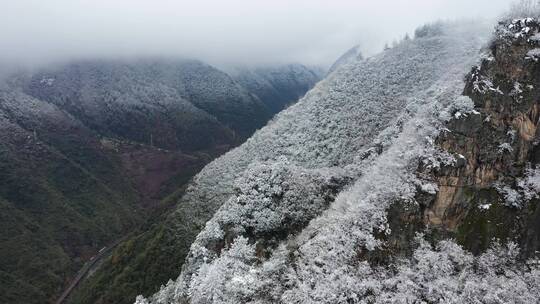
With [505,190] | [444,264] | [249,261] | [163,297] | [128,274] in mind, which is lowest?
[128,274]

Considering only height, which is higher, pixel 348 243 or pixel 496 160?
pixel 496 160

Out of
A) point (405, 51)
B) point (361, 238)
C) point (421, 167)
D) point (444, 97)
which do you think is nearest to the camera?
point (361, 238)

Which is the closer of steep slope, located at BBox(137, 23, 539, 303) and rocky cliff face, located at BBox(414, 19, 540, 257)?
steep slope, located at BBox(137, 23, 539, 303)

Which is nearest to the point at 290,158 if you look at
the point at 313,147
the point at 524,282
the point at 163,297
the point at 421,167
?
the point at 313,147

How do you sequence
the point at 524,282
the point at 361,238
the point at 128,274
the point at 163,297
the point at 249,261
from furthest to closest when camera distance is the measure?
the point at 128,274 → the point at 163,297 → the point at 249,261 → the point at 361,238 → the point at 524,282

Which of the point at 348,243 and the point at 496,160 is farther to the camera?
the point at 496,160

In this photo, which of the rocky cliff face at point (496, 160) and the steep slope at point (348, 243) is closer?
the steep slope at point (348, 243)

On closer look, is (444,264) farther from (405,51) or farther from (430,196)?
(405,51)

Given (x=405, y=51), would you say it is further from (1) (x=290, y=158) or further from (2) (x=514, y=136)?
(2) (x=514, y=136)

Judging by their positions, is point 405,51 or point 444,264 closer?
point 444,264

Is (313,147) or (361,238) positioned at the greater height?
(361,238)
